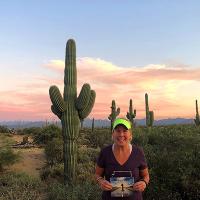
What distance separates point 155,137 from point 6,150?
727cm

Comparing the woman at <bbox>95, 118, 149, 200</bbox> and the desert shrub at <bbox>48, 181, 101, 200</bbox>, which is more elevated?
the woman at <bbox>95, 118, 149, 200</bbox>

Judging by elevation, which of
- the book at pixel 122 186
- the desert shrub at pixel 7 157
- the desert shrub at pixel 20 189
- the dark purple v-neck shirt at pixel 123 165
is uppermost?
the dark purple v-neck shirt at pixel 123 165

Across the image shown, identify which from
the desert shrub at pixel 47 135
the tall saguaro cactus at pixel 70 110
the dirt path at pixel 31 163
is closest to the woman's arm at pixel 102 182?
the tall saguaro cactus at pixel 70 110

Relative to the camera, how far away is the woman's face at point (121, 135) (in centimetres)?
405

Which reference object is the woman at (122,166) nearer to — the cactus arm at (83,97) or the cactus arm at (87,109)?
the cactus arm at (83,97)

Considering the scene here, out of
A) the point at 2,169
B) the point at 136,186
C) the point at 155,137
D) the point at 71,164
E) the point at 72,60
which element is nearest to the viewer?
the point at 136,186

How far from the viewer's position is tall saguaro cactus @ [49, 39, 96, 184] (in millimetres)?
11891

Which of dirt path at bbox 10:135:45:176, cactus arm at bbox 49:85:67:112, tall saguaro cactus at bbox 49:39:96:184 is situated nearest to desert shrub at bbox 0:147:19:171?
dirt path at bbox 10:135:45:176

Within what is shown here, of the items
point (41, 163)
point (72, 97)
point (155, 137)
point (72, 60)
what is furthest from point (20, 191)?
point (155, 137)

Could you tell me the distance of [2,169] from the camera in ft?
51.9

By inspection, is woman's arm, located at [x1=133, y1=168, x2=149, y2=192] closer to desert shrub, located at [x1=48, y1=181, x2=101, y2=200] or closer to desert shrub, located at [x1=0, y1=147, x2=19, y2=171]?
desert shrub, located at [x1=48, y1=181, x2=101, y2=200]

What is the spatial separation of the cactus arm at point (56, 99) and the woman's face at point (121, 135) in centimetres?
798

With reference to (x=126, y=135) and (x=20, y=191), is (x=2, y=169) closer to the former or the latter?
(x=20, y=191)

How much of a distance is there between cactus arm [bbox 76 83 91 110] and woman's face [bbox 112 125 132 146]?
7.90 meters
